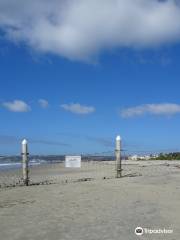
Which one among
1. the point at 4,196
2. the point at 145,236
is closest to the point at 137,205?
the point at 145,236

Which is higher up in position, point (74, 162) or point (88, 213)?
point (74, 162)

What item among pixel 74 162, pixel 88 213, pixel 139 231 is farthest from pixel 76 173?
pixel 139 231

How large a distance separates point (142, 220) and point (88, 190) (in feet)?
20.7

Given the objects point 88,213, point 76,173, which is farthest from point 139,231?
point 76,173

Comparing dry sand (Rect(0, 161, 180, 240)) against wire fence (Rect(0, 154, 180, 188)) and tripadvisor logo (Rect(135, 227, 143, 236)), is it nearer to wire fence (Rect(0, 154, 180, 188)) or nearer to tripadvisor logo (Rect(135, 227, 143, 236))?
tripadvisor logo (Rect(135, 227, 143, 236))

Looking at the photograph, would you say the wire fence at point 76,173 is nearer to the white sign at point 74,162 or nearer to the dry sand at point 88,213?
the white sign at point 74,162

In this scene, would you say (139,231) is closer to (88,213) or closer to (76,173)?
(88,213)

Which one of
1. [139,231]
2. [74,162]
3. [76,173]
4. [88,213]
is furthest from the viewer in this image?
[76,173]

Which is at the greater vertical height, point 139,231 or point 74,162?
point 74,162

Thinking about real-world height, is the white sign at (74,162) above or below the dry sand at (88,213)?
above

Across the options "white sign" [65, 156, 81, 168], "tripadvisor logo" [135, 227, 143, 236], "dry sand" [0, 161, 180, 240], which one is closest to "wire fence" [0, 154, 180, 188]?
"white sign" [65, 156, 81, 168]

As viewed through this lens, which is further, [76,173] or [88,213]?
[76,173]

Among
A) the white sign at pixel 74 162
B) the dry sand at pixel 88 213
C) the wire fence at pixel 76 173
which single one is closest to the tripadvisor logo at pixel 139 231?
the dry sand at pixel 88 213

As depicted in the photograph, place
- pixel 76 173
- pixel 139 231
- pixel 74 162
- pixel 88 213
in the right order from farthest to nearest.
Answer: pixel 76 173 → pixel 74 162 → pixel 88 213 → pixel 139 231
